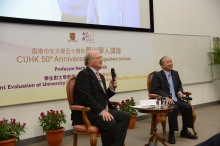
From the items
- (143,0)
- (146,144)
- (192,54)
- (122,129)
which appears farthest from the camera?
(192,54)

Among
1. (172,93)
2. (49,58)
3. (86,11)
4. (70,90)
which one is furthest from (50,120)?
(86,11)

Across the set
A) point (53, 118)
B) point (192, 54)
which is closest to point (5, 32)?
point (53, 118)

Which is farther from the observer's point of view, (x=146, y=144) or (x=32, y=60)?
(x=32, y=60)

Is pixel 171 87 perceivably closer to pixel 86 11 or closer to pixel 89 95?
pixel 89 95

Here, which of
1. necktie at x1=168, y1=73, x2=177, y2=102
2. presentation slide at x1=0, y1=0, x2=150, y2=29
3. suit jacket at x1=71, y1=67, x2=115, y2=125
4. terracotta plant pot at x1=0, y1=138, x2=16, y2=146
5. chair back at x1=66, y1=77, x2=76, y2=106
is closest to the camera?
suit jacket at x1=71, y1=67, x2=115, y2=125

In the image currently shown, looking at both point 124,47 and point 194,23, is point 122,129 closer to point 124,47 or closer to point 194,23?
point 124,47

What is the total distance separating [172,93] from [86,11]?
1.96 metres

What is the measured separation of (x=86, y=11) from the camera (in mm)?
4547

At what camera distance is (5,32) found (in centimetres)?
367

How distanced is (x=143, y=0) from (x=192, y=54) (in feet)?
6.19

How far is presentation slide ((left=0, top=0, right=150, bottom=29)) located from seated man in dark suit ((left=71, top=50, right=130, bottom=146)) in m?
1.40

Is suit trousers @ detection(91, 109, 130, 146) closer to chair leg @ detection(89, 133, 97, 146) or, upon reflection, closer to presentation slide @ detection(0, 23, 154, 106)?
chair leg @ detection(89, 133, 97, 146)

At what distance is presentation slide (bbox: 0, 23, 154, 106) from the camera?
→ 369cm

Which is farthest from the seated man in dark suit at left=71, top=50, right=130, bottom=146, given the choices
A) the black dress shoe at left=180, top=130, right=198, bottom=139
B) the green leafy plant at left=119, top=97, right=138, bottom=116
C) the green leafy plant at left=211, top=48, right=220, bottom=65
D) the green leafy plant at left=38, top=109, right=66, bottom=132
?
the green leafy plant at left=211, top=48, right=220, bottom=65
